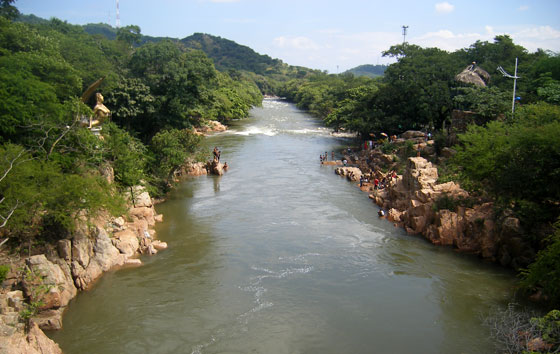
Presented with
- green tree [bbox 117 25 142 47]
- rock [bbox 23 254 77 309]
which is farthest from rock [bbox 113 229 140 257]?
green tree [bbox 117 25 142 47]

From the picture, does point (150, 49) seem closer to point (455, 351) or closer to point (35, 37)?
point (35, 37)

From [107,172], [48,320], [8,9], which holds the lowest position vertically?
[48,320]

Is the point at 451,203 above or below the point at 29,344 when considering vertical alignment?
above

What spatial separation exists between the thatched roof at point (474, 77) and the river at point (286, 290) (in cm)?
1796

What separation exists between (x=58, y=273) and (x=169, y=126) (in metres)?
23.1

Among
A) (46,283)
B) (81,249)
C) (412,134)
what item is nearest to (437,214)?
(81,249)

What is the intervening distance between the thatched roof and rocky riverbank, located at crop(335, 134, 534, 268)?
14.3 metres

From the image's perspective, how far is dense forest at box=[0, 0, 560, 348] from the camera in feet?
52.7

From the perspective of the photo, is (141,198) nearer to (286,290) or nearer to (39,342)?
(286,290)

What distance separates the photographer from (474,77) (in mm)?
38500

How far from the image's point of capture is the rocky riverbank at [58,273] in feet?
38.1

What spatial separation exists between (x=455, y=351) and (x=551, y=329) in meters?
3.09

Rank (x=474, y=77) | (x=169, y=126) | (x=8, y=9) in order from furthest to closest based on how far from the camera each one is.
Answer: (x=8, y=9) < (x=474, y=77) < (x=169, y=126)

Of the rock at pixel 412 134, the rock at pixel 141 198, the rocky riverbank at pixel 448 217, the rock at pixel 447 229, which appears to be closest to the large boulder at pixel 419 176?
the rocky riverbank at pixel 448 217
